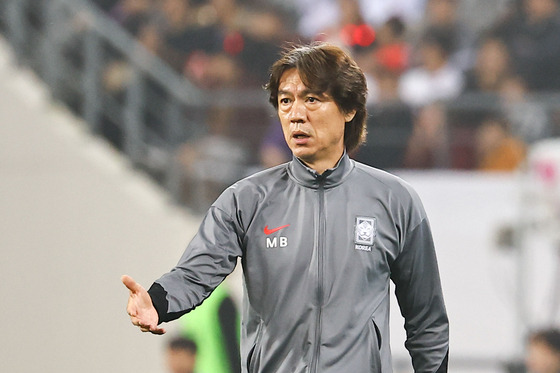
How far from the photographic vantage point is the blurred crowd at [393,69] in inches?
311

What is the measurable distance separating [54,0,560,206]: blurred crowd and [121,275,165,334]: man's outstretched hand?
14.8 ft

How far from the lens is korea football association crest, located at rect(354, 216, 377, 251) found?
11.2 ft

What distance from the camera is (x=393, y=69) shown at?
27.7 ft

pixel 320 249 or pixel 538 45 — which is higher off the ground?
pixel 538 45

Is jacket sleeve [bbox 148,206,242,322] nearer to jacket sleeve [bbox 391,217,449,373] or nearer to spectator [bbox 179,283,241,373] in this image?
jacket sleeve [bbox 391,217,449,373]

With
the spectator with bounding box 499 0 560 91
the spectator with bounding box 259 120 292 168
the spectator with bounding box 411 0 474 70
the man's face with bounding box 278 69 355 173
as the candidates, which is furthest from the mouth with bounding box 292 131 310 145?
the spectator with bounding box 411 0 474 70

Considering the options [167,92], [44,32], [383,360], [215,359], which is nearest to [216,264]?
[383,360]

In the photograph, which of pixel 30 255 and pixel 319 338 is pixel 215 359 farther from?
pixel 319 338

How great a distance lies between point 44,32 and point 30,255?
176cm

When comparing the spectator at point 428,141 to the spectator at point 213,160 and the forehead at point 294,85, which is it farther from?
the forehead at point 294,85

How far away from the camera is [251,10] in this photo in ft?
30.7

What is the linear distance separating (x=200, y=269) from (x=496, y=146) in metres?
4.95

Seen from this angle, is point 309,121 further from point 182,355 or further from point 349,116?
point 182,355

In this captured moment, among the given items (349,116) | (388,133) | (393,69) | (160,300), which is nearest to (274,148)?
(388,133)
